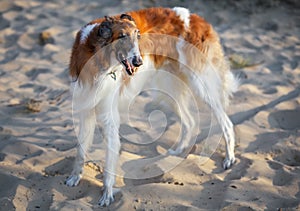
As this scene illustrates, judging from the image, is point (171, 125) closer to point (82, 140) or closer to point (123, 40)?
point (82, 140)

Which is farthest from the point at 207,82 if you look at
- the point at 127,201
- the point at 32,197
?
the point at 32,197

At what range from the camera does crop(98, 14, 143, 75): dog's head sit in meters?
4.08

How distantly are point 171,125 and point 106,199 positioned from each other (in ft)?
5.71

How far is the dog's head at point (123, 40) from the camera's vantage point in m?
4.08

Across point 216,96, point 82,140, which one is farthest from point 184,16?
point 82,140

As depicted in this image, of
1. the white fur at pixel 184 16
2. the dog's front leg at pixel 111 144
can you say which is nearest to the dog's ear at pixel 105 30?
the dog's front leg at pixel 111 144

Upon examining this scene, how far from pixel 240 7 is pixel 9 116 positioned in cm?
535

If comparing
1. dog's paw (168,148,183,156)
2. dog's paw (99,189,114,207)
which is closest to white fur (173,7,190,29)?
dog's paw (168,148,183,156)

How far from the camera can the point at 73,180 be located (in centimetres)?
455

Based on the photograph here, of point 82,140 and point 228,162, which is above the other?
point 82,140

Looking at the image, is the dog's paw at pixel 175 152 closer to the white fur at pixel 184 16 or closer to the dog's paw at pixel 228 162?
the dog's paw at pixel 228 162

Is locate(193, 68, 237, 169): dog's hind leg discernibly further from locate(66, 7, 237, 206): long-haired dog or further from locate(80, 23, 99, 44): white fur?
locate(80, 23, 99, 44): white fur

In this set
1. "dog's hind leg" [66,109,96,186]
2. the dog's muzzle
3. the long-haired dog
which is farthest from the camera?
"dog's hind leg" [66,109,96,186]

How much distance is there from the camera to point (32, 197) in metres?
4.23
